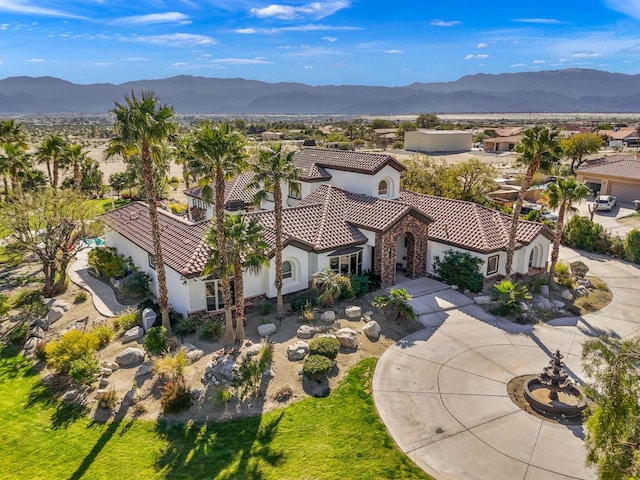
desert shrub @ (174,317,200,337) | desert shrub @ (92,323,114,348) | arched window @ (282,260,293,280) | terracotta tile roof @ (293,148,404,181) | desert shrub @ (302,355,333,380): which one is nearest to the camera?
desert shrub @ (302,355,333,380)

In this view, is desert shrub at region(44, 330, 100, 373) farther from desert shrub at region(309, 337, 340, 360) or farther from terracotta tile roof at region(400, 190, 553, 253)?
terracotta tile roof at region(400, 190, 553, 253)

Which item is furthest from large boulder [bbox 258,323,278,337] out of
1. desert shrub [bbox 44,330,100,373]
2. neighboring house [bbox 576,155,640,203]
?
neighboring house [bbox 576,155,640,203]

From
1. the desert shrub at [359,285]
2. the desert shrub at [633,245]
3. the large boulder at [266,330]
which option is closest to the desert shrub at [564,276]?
the desert shrub at [633,245]

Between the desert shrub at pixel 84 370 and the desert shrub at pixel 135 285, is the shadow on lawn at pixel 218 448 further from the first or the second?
the desert shrub at pixel 135 285

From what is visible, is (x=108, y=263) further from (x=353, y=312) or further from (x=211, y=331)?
(x=353, y=312)

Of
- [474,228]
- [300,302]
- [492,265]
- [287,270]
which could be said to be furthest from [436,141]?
[300,302]

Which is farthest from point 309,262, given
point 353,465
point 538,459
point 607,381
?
point 607,381

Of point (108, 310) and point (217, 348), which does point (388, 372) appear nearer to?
point (217, 348)
